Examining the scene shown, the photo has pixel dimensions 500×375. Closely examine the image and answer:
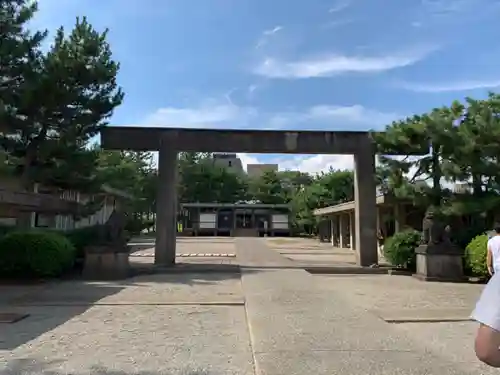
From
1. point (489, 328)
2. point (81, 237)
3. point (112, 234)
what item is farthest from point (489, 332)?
point (81, 237)

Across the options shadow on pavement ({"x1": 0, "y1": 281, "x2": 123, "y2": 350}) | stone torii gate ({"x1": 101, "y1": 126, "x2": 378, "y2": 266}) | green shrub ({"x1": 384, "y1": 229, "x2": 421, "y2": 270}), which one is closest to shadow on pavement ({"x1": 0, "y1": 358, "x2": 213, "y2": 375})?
shadow on pavement ({"x1": 0, "y1": 281, "x2": 123, "y2": 350})

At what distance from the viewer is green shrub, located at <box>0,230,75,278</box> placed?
12367 millimetres

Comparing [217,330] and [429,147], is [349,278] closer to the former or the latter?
[429,147]

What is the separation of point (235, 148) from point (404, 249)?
6088 mm

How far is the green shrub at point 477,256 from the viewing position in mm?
12574

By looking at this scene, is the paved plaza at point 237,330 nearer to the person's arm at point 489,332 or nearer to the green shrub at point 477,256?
the green shrub at point 477,256

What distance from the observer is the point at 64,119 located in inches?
599

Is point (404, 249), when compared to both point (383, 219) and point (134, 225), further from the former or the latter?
point (134, 225)

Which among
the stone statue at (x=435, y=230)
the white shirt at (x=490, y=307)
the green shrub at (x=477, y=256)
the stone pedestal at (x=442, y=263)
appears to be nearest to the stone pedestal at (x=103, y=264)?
the stone pedestal at (x=442, y=263)

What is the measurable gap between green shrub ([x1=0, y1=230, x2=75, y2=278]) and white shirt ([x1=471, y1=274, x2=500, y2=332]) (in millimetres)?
12300

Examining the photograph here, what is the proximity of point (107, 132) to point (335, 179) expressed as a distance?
24.5 meters

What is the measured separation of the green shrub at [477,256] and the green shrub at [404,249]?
5.12 ft

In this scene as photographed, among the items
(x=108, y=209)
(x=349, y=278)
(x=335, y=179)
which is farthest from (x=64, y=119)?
(x=335, y=179)

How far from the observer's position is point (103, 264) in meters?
13.4
